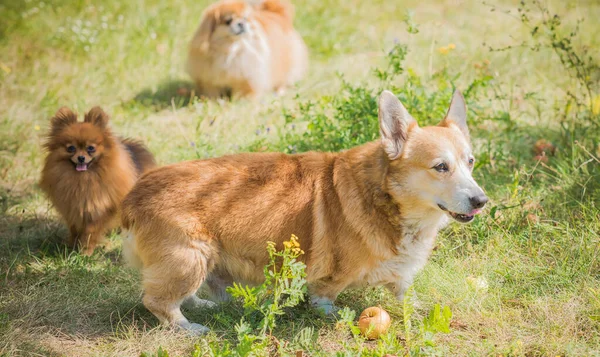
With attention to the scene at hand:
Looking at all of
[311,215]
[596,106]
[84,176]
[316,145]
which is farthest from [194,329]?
[596,106]

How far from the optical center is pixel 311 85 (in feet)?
22.5

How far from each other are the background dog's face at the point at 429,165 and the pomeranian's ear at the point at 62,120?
7.94 feet

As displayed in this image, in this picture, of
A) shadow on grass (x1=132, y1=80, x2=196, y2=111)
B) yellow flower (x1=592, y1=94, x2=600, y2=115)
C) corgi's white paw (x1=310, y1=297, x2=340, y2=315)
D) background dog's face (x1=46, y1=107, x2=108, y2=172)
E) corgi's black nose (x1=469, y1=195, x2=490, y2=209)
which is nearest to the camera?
corgi's black nose (x1=469, y1=195, x2=490, y2=209)

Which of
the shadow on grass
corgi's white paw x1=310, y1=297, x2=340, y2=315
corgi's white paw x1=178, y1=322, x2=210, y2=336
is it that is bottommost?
corgi's white paw x1=178, y1=322, x2=210, y2=336

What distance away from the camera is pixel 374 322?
10.3 ft

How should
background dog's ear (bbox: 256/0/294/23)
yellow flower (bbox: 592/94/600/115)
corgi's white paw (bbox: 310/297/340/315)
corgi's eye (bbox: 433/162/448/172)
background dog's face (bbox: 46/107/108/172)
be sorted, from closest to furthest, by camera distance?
corgi's eye (bbox: 433/162/448/172) → corgi's white paw (bbox: 310/297/340/315) → background dog's face (bbox: 46/107/108/172) → yellow flower (bbox: 592/94/600/115) → background dog's ear (bbox: 256/0/294/23)

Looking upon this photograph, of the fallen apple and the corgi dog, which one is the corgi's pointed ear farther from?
the fallen apple

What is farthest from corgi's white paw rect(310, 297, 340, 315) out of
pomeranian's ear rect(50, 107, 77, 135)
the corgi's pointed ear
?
pomeranian's ear rect(50, 107, 77, 135)

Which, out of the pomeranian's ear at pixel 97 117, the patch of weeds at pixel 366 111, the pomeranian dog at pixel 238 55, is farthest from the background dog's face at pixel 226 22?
the pomeranian's ear at pixel 97 117

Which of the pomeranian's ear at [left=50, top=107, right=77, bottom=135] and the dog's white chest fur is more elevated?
the pomeranian's ear at [left=50, top=107, right=77, bottom=135]

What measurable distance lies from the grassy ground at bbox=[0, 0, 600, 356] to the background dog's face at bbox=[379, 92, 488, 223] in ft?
2.12

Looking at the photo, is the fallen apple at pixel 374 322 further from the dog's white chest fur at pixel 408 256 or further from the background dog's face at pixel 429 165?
the background dog's face at pixel 429 165

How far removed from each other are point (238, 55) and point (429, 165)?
459 cm

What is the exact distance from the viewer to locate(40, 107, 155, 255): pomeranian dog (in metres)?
4.34
